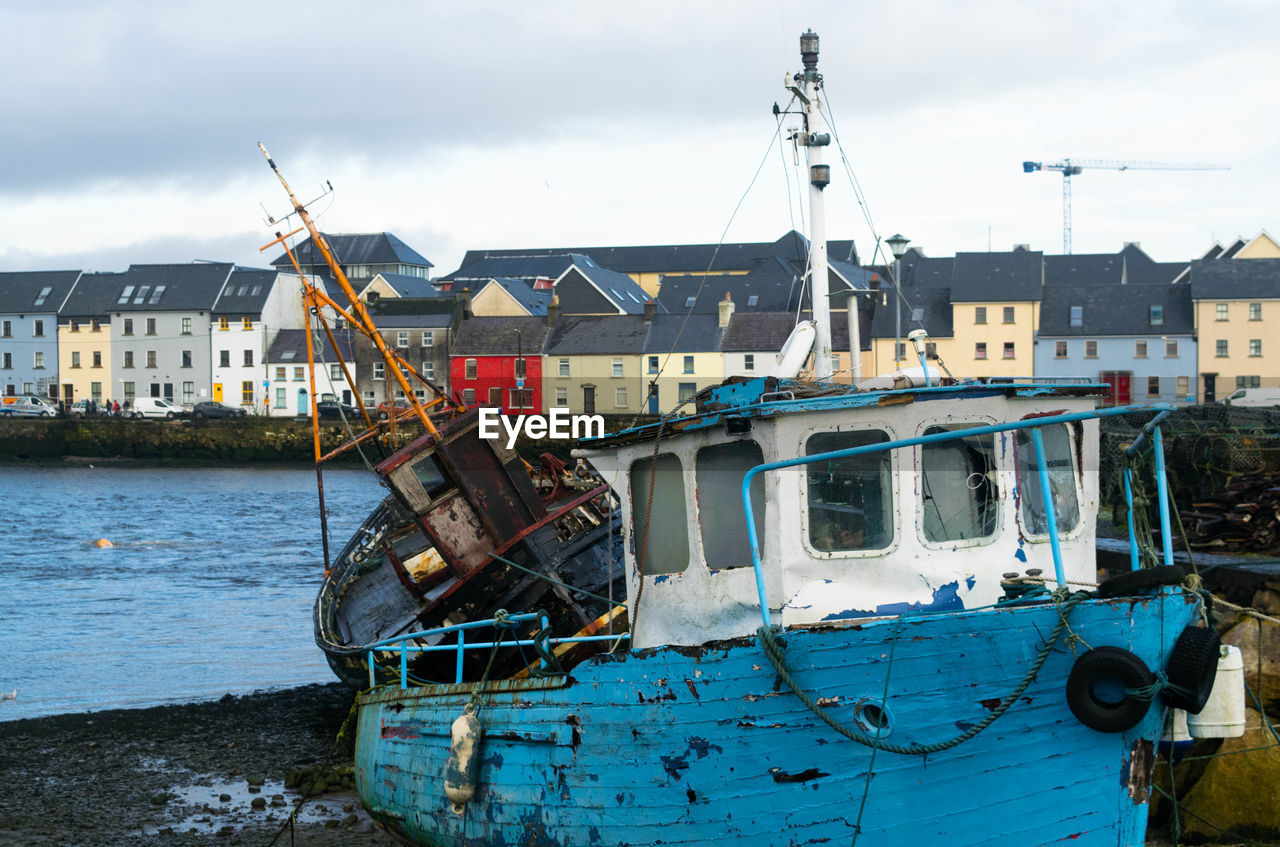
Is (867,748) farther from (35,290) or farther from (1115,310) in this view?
(35,290)

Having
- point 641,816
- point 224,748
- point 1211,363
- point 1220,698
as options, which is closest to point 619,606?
point 641,816

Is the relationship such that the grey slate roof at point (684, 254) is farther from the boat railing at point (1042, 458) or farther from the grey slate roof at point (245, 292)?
the boat railing at point (1042, 458)

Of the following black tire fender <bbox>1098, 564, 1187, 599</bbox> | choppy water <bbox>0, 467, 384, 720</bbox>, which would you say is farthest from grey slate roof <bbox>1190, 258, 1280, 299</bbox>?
black tire fender <bbox>1098, 564, 1187, 599</bbox>

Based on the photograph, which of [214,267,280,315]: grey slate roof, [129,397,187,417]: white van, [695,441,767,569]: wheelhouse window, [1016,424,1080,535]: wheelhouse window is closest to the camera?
[1016,424,1080,535]: wheelhouse window

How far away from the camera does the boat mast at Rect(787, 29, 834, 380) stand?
1064cm

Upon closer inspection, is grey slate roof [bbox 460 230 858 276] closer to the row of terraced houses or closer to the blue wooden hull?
the row of terraced houses

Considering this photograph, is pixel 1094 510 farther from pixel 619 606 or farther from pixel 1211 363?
pixel 1211 363

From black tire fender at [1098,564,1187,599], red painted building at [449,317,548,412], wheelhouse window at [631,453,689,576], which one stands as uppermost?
red painted building at [449,317,548,412]

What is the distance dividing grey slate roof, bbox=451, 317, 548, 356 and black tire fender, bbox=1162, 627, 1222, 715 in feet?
217

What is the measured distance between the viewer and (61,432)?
240 feet

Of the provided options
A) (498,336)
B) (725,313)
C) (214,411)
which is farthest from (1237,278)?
(214,411)

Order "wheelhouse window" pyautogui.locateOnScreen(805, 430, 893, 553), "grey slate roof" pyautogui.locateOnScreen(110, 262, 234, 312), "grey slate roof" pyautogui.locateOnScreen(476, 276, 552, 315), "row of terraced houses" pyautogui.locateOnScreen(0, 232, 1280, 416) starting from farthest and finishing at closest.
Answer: "grey slate roof" pyautogui.locateOnScreen(476, 276, 552, 315) → "grey slate roof" pyautogui.locateOnScreen(110, 262, 234, 312) → "row of terraced houses" pyautogui.locateOnScreen(0, 232, 1280, 416) → "wheelhouse window" pyautogui.locateOnScreen(805, 430, 893, 553)

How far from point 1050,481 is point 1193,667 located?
169cm

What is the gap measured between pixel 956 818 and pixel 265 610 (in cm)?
2093
